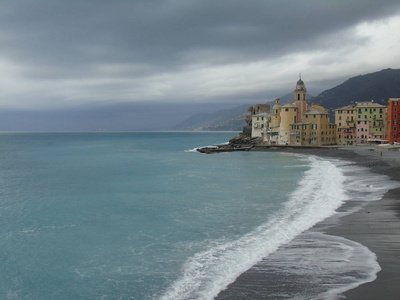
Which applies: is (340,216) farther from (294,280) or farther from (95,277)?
(95,277)

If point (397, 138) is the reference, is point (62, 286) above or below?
below

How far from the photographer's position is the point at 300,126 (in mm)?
96875

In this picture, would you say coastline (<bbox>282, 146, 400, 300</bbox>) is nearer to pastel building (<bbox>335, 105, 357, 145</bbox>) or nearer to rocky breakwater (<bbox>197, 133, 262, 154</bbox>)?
rocky breakwater (<bbox>197, 133, 262, 154</bbox>)

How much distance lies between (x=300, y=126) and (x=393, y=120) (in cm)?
2340

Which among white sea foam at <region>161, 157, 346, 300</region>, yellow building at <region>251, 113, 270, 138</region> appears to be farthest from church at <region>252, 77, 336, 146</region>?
white sea foam at <region>161, 157, 346, 300</region>

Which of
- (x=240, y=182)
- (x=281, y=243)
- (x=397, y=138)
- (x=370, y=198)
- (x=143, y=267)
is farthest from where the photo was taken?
(x=397, y=138)

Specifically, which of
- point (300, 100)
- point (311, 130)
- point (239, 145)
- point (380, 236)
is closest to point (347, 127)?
point (311, 130)

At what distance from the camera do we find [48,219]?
74.4 ft

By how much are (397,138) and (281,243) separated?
87.2 m

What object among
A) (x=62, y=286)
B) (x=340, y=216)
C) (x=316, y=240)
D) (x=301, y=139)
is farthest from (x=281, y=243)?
(x=301, y=139)

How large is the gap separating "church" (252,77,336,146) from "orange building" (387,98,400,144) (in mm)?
15576

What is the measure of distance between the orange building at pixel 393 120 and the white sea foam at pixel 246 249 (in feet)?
236

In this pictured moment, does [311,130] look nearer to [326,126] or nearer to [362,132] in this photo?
[326,126]

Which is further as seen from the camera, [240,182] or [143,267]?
[240,182]
